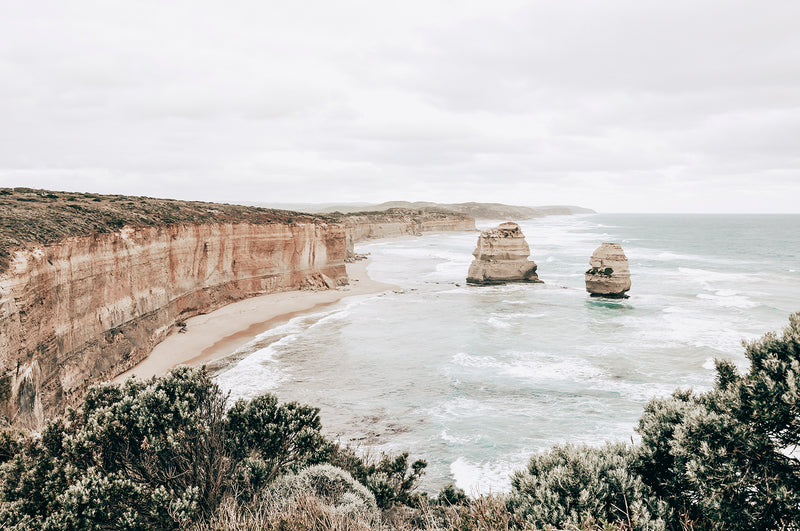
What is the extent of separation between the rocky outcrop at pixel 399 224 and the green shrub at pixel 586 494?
78.5 m

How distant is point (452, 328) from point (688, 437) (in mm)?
23444

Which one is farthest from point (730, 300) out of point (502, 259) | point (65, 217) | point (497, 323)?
point (65, 217)

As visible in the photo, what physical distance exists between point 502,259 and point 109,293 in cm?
3407

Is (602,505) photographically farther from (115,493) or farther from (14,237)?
(14,237)

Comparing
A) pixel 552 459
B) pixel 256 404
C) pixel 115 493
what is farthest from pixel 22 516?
pixel 552 459

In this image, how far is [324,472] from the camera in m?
8.58

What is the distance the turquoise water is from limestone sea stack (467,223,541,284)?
1.75 metres

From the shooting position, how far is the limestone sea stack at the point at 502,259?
4409 cm

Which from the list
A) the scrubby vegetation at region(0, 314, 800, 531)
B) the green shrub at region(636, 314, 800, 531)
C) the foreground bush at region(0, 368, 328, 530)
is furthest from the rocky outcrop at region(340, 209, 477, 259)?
the green shrub at region(636, 314, 800, 531)

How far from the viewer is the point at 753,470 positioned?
617 centimetres

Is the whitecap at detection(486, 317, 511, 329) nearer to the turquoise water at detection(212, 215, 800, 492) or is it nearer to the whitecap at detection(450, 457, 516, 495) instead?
the turquoise water at detection(212, 215, 800, 492)

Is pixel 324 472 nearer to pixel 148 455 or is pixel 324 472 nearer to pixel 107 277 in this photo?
pixel 148 455

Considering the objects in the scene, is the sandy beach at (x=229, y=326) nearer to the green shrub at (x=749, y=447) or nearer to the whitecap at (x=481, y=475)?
the whitecap at (x=481, y=475)

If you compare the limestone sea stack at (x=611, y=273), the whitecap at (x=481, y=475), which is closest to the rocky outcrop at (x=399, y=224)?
the limestone sea stack at (x=611, y=273)
